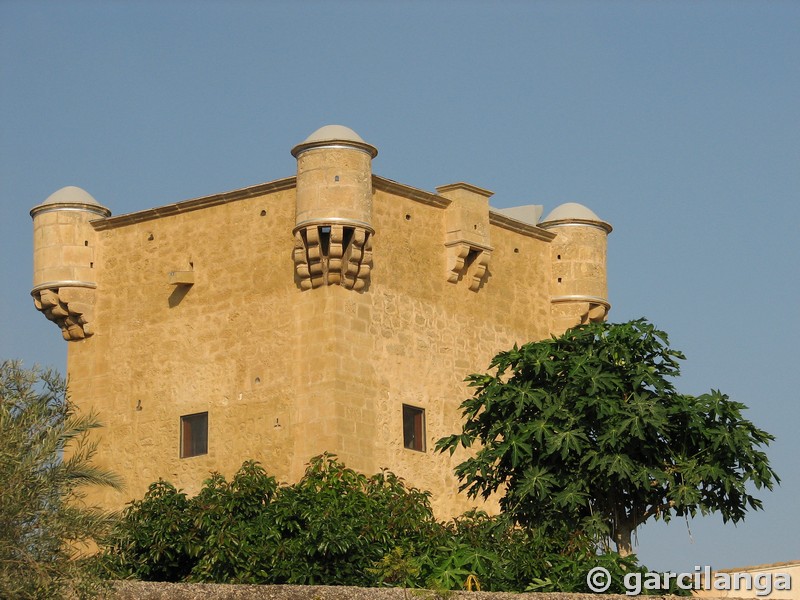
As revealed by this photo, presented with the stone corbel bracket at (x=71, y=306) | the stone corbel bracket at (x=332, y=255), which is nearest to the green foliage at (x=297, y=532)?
the stone corbel bracket at (x=332, y=255)

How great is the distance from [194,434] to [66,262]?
409cm

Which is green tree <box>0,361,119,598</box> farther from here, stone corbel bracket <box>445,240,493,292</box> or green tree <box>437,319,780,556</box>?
stone corbel bracket <box>445,240,493,292</box>

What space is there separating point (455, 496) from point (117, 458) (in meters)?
5.81

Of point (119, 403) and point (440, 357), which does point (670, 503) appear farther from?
point (119, 403)

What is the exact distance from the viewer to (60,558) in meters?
17.1

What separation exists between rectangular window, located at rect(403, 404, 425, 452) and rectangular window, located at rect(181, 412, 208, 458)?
3.31m

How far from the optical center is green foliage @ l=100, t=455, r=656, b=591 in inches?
1003

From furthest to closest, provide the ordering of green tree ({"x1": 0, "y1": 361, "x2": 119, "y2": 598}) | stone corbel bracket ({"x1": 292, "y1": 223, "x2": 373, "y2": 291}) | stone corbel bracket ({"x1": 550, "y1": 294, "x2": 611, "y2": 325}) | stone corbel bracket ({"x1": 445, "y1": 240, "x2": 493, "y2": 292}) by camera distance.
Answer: stone corbel bracket ({"x1": 550, "y1": 294, "x2": 611, "y2": 325}), stone corbel bracket ({"x1": 445, "y1": 240, "x2": 493, "y2": 292}), stone corbel bracket ({"x1": 292, "y1": 223, "x2": 373, "y2": 291}), green tree ({"x1": 0, "y1": 361, "x2": 119, "y2": 598})

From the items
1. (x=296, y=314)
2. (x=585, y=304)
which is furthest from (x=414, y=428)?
(x=585, y=304)

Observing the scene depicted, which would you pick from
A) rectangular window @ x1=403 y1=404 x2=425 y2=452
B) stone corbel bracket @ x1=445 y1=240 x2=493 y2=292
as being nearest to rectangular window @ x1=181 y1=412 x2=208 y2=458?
rectangular window @ x1=403 y1=404 x2=425 y2=452

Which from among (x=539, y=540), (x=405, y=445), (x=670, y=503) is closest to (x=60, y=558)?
(x=539, y=540)

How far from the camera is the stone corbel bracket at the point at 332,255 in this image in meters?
28.5

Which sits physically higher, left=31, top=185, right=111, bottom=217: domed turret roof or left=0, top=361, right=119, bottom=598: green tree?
left=31, top=185, right=111, bottom=217: domed turret roof

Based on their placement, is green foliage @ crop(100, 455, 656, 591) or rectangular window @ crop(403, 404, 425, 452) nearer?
green foliage @ crop(100, 455, 656, 591)
